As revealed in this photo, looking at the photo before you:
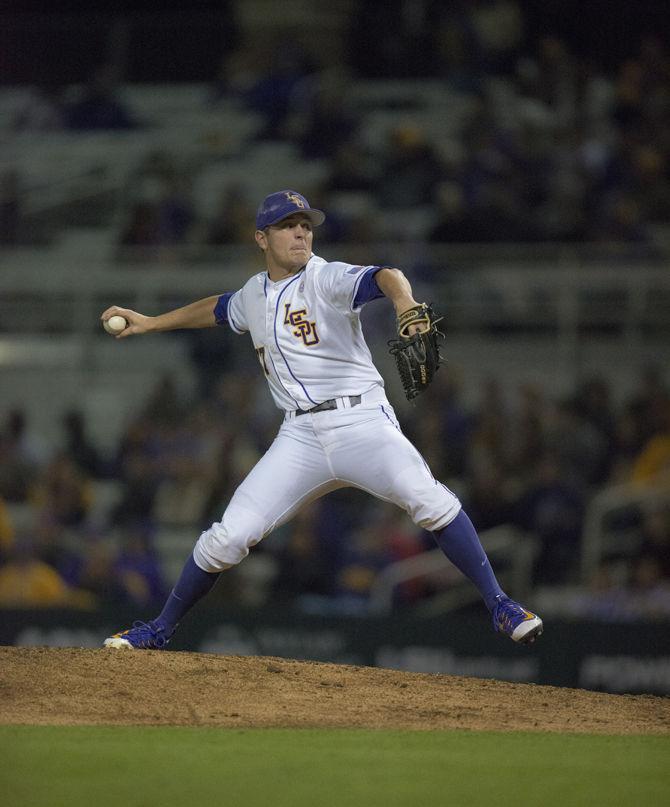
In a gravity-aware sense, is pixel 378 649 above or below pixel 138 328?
below

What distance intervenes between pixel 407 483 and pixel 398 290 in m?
0.77

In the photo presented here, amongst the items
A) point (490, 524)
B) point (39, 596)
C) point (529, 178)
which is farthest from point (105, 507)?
point (529, 178)

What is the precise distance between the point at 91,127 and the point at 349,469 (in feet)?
28.7

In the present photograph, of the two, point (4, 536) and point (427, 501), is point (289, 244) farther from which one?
point (4, 536)

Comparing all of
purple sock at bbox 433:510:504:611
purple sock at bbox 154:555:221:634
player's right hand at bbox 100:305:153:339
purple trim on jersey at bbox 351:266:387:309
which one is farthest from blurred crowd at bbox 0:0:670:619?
purple trim on jersey at bbox 351:266:387:309

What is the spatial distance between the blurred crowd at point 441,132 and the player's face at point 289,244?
210 inches

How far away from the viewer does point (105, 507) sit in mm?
10109

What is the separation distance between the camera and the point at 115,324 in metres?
5.32

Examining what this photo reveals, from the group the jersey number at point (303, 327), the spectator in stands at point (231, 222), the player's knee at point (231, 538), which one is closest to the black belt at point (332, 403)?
the jersey number at point (303, 327)

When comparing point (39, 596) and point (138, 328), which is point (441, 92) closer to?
point (39, 596)

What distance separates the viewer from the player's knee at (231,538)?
4.96m

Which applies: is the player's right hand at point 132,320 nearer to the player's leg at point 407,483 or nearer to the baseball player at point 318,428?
the baseball player at point 318,428

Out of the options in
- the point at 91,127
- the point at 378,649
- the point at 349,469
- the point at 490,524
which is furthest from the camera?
the point at 91,127

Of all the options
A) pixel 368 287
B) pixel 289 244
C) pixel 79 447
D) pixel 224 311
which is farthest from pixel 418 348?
pixel 79 447
